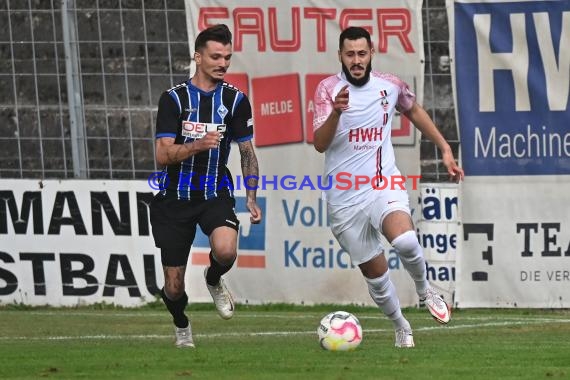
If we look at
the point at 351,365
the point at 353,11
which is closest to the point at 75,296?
the point at 353,11

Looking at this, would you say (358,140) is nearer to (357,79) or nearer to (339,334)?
(357,79)

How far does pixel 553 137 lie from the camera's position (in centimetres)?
1454

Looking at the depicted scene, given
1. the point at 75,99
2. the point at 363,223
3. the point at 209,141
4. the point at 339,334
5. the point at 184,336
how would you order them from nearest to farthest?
the point at 209,141
the point at 339,334
the point at 363,223
the point at 184,336
the point at 75,99

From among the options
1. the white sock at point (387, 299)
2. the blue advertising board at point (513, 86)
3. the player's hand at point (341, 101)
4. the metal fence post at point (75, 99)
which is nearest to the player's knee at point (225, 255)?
the white sock at point (387, 299)

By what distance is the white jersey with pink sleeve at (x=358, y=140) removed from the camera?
10656 millimetres

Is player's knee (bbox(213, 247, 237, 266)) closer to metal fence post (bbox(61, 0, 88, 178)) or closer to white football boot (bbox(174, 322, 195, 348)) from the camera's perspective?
white football boot (bbox(174, 322, 195, 348))

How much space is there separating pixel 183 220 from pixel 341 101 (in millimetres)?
1520

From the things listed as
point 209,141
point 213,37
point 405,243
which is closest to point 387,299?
point 405,243

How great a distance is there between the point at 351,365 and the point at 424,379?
2.62 feet

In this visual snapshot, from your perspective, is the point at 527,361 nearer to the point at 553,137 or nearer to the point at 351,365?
the point at 351,365

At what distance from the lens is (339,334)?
10.2 metres

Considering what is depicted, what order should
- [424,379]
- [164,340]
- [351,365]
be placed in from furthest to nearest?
1. [164,340]
2. [351,365]
3. [424,379]

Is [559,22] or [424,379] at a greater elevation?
[559,22]

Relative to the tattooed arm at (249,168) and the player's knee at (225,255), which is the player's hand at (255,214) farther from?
the player's knee at (225,255)
